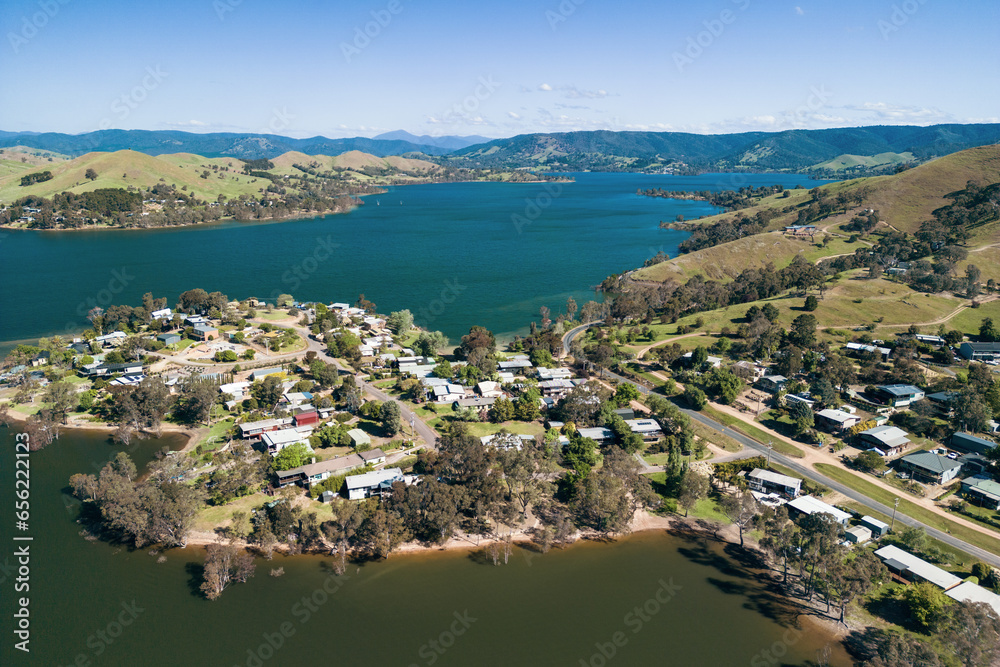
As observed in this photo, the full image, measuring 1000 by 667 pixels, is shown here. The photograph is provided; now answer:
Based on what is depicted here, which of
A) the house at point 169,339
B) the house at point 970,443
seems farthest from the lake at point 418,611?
the house at point 169,339

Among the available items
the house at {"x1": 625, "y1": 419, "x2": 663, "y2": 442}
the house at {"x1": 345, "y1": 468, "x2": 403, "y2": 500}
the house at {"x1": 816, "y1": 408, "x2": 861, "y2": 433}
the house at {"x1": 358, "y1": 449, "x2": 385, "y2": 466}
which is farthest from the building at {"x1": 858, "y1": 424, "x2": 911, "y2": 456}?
the house at {"x1": 358, "y1": 449, "x2": 385, "y2": 466}

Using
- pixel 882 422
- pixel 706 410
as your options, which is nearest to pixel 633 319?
pixel 706 410

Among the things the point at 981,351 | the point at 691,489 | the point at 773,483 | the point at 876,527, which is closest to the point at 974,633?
the point at 876,527

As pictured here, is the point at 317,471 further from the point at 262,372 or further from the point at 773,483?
the point at 773,483

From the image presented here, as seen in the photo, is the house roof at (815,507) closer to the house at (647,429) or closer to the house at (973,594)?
the house at (973,594)

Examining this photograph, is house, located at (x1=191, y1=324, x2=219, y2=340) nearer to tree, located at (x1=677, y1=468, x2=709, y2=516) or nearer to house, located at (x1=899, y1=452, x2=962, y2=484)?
tree, located at (x1=677, y1=468, x2=709, y2=516)

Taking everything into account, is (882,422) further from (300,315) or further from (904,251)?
(300,315)
